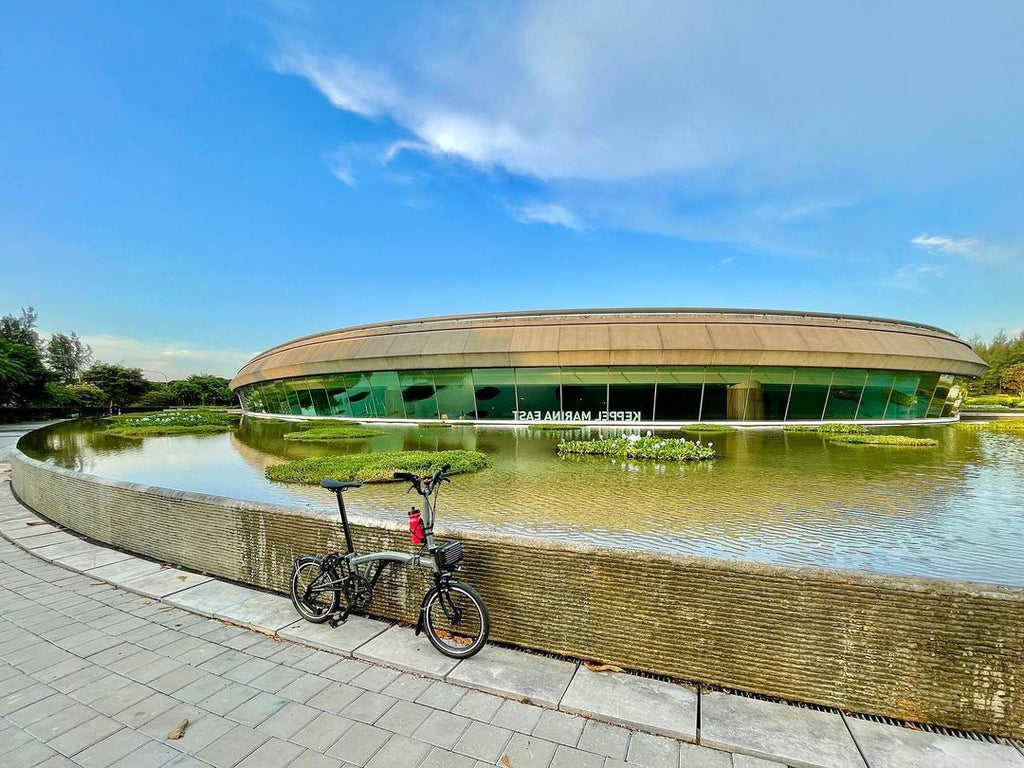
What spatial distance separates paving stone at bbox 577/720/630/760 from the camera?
3346 millimetres

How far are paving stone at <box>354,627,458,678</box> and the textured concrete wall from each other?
13.2 inches

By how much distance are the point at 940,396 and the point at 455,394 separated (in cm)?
3462

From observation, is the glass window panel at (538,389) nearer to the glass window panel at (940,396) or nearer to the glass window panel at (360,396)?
the glass window panel at (360,396)

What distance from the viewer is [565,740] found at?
3.48 m

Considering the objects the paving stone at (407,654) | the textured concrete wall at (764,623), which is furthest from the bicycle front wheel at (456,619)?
the textured concrete wall at (764,623)

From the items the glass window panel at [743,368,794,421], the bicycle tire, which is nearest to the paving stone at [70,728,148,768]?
the bicycle tire

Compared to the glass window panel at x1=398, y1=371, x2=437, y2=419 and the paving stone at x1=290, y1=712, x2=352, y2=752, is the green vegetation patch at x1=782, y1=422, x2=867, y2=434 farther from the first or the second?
the paving stone at x1=290, y1=712, x2=352, y2=752

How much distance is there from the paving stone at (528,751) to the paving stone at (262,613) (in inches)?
123

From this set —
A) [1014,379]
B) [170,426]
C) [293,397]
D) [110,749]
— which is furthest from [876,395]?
[1014,379]

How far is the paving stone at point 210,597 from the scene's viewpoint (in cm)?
580

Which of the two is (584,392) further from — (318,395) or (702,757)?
(702,757)

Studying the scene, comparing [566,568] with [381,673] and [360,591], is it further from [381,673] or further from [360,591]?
[360,591]

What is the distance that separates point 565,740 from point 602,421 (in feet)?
93.7

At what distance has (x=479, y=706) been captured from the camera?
12.8 ft
